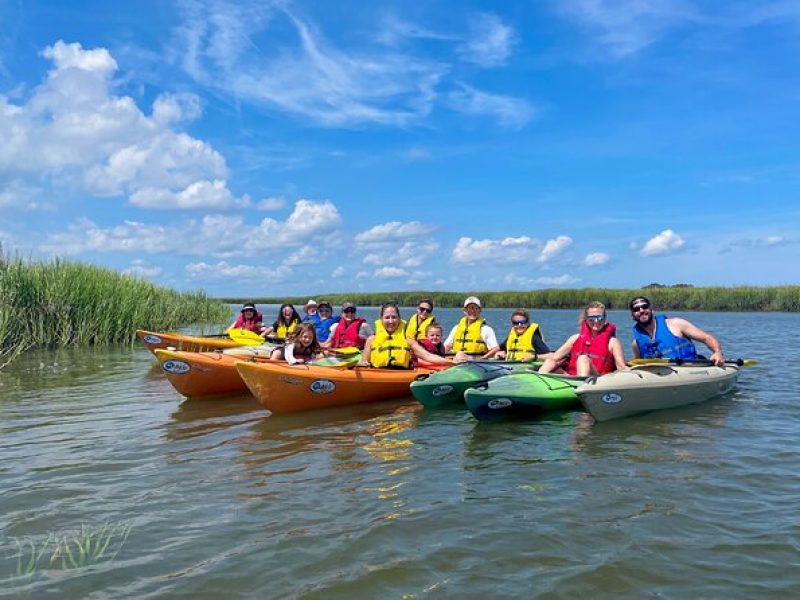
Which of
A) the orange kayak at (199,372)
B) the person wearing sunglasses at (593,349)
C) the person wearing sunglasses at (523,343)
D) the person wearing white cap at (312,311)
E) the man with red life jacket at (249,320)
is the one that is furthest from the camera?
the man with red life jacket at (249,320)

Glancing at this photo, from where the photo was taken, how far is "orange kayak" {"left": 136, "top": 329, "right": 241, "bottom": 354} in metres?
12.2

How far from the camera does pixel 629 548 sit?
3.69 meters

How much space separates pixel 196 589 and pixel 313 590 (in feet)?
1.91

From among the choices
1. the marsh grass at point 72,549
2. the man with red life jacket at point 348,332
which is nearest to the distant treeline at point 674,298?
the man with red life jacket at point 348,332

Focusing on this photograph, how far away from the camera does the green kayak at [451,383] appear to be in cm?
790

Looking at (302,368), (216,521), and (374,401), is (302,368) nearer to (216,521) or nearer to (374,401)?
(374,401)

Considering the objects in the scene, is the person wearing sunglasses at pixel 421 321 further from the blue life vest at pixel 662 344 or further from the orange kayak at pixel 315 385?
the blue life vest at pixel 662 344

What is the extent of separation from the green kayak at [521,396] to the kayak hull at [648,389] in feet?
0.94

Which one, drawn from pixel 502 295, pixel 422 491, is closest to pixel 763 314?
pixel 502 295

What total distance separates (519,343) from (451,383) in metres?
2.02

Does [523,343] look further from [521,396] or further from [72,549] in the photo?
[72,549]

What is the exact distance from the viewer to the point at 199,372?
9.05m

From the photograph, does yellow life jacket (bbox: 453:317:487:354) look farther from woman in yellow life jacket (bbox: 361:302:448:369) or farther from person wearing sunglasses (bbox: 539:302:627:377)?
person wearing sunglasses (bbox: 539:302:627:377)

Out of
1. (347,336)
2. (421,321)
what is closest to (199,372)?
(347,336)
